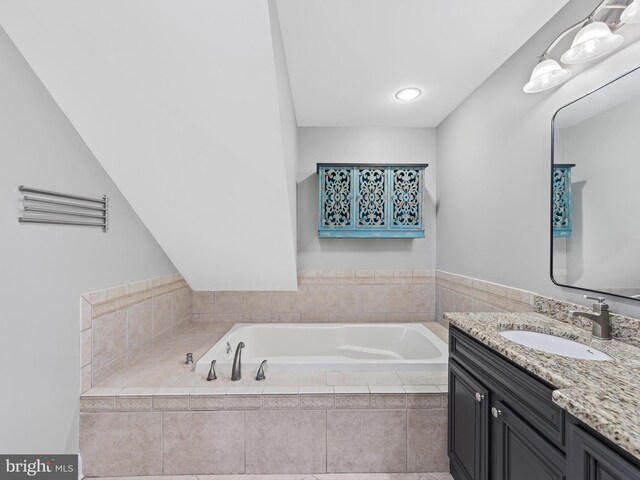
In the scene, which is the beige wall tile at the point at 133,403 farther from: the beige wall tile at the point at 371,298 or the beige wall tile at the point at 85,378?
the beige wall tile at the point at 371,298

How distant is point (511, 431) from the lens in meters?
1.09

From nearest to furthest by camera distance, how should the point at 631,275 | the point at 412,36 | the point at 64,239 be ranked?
1. the point at 631,275
2. the point at 64,239
3. the point at 412,36

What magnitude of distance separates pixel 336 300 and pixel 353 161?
Answer: 1.38 metres

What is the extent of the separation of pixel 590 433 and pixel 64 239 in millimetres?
2119

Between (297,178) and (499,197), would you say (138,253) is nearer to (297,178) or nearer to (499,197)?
(297,178)

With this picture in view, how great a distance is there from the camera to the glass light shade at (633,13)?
3.47 ft

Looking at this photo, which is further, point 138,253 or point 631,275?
point 138,253

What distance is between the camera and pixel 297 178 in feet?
9.94

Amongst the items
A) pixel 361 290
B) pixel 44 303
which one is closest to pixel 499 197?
pixel 361 290

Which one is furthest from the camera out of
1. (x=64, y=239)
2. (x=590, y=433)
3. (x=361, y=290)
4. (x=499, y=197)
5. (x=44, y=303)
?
(x=361, y=290)

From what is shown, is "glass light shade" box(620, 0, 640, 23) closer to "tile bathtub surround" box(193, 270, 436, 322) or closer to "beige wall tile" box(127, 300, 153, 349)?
"tile bathtub surround" box(193, 270, 436, 322)

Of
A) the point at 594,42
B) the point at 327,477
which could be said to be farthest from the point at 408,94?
the point at 327,477

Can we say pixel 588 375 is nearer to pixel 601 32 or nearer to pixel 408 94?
pixel 601 32

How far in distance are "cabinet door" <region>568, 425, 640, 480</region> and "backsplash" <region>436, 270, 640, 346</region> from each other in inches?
26.4
